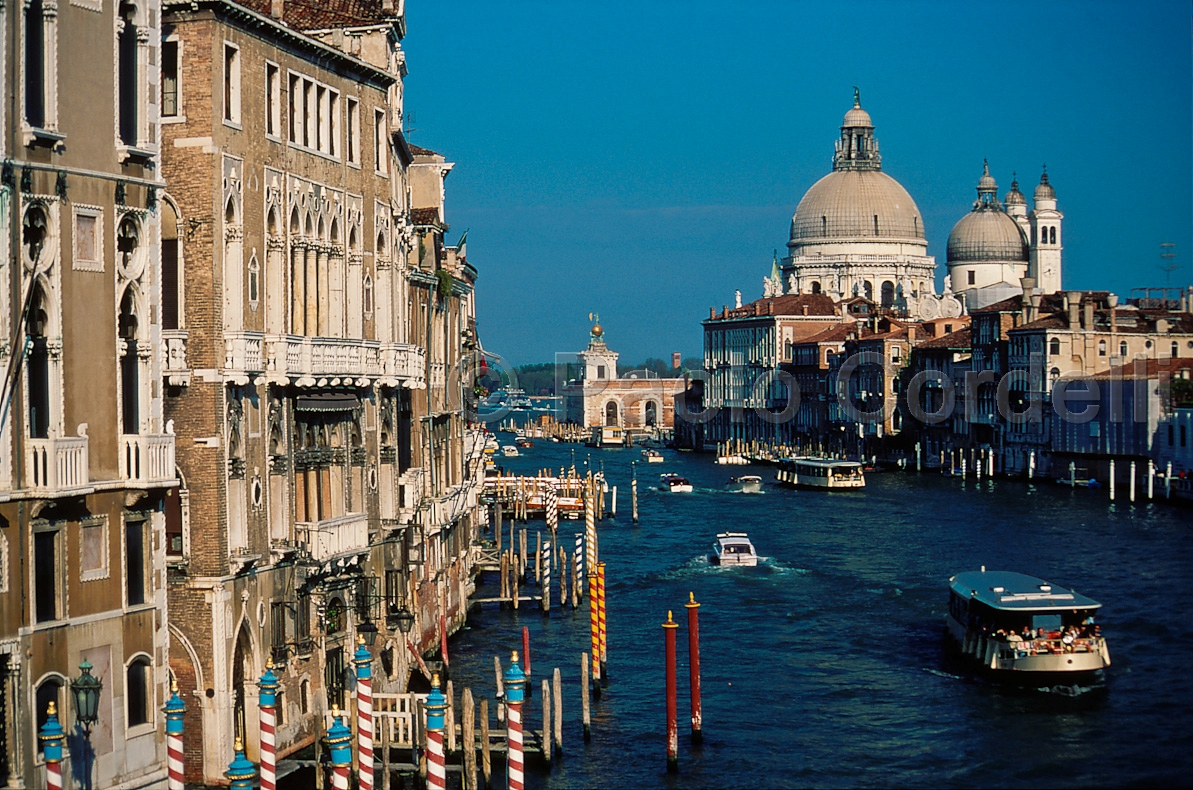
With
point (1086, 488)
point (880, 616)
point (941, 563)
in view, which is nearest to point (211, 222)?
point (880, 616)

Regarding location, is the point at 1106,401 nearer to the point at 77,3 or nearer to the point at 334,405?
the point at 334,405

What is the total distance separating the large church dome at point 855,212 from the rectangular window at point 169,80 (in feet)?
439

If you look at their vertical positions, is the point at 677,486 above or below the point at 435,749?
below

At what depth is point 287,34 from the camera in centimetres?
2061

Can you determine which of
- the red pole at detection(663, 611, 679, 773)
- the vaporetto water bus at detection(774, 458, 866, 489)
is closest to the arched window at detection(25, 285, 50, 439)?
the red pole at detection(663, 611, 679, 773)

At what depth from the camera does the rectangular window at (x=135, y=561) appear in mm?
15977

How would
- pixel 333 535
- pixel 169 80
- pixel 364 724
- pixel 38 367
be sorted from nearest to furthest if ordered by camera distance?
pixel 38 367 < pixel 364 724 < pixel 169 80 < pixel 333 535

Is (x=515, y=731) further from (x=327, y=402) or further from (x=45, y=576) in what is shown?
(x=45, y=576)

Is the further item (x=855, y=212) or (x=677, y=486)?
(x=855, y=212)

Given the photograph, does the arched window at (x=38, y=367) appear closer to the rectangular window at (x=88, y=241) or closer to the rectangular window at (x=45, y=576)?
the rectangular window at (x=88, y=241)

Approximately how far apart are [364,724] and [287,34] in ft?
24.8

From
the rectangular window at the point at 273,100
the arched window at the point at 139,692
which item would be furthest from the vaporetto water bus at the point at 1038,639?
the arched window at the point at 139,692

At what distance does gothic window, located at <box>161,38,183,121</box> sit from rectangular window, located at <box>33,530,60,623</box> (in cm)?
577

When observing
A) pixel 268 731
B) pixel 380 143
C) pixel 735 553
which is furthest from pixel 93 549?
pixel 735 553
